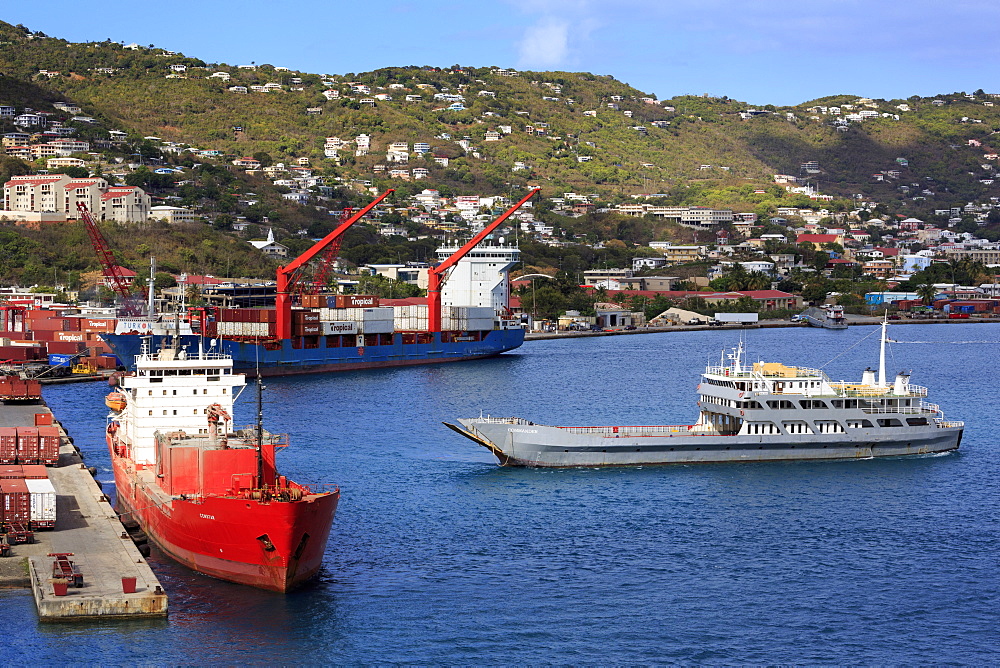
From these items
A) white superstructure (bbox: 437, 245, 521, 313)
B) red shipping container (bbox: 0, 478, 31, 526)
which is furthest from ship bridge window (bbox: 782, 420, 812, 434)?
white superstructure (bbox: 437, 245, 521, 313)

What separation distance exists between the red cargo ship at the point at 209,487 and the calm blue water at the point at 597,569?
27.7 inches

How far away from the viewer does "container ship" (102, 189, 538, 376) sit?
242 ft

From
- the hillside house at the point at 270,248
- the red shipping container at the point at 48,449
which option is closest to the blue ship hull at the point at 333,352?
the red shipping container at the point at 48,449

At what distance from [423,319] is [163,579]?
196 ft

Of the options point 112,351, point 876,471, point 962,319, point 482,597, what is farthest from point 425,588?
point 962,319

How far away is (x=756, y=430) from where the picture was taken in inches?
1638

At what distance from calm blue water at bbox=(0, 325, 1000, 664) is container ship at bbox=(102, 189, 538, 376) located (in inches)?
891

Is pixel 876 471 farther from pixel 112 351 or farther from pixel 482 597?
pixel 112 351

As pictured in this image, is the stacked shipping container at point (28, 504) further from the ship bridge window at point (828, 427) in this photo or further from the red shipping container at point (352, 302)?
the red shipping container at point (352, 302)

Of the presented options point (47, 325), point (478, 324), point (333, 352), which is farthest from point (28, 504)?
point (478, 324)

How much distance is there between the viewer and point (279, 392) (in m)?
64.0

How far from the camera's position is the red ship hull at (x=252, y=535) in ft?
84.3

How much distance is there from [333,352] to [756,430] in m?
40.8

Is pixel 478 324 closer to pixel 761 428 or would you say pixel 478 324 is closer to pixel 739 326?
pixel 739 326
